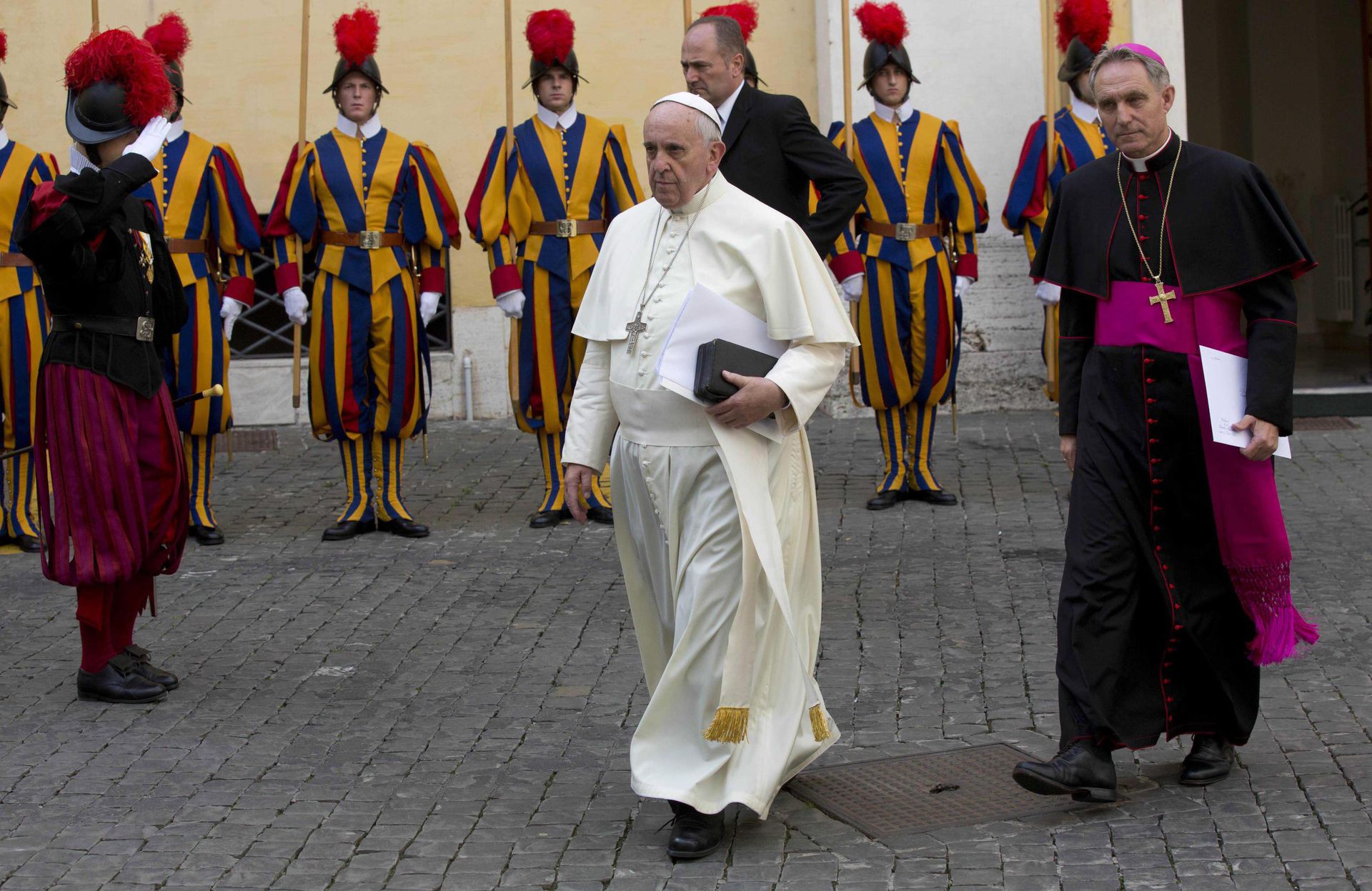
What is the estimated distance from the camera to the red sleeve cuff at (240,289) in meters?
8.73

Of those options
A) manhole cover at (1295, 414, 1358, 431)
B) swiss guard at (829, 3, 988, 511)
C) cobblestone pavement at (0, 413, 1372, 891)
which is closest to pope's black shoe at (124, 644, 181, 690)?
cobblestone pavement at (0, 413, 1372, 891)

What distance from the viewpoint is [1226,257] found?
4680 mm

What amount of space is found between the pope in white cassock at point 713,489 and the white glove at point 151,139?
78.4 inches

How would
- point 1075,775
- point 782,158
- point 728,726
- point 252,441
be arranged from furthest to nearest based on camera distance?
point 252,441 < point 782,158 < point 1075,775 < point 728,726

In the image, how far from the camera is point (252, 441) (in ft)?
38.0

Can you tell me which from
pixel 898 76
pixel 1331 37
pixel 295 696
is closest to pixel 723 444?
pixel 295 696

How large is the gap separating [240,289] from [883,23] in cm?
343

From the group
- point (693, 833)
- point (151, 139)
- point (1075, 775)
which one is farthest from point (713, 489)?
point (151, 139)

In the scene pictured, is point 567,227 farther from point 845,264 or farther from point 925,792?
point 925,792

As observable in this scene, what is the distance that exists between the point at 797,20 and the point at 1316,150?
6013 mm

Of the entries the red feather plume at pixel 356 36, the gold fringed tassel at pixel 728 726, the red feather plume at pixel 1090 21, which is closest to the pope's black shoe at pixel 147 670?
the gold fringed tassel at pixel 728 726

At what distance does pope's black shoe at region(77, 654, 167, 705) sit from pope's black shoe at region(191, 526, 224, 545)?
8.57 feet

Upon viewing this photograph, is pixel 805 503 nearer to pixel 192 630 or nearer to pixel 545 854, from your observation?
pixel 545 854

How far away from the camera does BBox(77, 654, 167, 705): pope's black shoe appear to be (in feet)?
19.5
